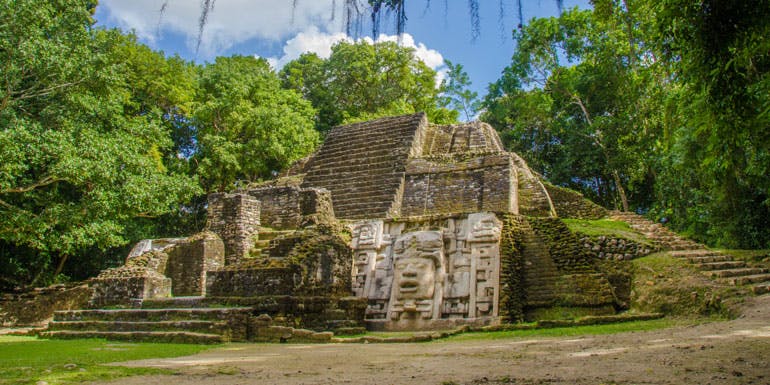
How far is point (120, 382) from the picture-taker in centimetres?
360

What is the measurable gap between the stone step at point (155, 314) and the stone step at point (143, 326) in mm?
233

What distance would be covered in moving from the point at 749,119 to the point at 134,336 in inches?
295

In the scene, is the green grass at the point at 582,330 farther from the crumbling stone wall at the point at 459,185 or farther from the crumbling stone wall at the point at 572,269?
the crumbling stone wall at the point at 459,185

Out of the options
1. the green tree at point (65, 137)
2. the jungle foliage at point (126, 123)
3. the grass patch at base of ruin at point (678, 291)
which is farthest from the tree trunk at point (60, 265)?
the grass patch at base of ruin at point (678, 291)

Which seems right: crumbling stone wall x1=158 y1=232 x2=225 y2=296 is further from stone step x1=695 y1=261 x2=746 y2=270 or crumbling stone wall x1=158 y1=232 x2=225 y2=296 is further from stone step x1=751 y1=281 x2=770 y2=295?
stone step x1=751 y1=281 x2=770 y2=295

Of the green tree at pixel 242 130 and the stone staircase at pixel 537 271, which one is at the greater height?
the green tree at pixel 242 130

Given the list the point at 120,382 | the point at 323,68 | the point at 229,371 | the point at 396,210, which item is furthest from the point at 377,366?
the point at 323,68

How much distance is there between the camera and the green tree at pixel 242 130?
19.0 m

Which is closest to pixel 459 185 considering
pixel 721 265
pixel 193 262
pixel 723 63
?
pixel 721 265

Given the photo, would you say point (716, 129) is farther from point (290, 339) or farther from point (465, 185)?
point (465, 185)

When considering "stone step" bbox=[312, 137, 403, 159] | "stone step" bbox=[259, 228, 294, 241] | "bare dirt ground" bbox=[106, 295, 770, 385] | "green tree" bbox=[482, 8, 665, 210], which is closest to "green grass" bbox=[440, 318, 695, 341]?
"bare dirt ground" bbox=[106, 295, 770, 385]

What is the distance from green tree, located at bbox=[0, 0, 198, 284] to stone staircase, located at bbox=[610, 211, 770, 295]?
11.2 meters

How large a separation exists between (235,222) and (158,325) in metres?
4.65

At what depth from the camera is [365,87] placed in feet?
77.2
